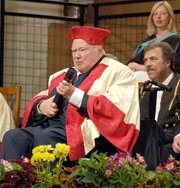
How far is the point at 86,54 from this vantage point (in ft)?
15.2

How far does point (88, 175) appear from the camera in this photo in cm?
327

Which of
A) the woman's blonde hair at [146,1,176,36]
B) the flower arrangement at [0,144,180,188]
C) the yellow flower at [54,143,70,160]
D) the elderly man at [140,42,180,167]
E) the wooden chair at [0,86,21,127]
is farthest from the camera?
the woman's blonde hair at [146,1,176,36]

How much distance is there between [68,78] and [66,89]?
0.06 metres

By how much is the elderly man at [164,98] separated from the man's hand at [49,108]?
0.56 metres

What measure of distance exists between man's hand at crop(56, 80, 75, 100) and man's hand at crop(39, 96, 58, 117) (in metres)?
0.16

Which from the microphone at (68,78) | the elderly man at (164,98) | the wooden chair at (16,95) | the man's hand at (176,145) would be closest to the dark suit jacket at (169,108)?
the elderly man at (164,98)

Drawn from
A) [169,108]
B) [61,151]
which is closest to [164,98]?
[169,108]

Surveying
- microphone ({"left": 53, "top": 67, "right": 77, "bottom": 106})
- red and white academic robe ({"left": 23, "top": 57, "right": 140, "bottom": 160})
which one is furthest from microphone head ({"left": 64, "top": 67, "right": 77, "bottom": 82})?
red and white academic robe ({"left": 23, "top": 57, "right": 140, "bottom": 160})

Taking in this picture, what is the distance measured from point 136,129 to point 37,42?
400cm

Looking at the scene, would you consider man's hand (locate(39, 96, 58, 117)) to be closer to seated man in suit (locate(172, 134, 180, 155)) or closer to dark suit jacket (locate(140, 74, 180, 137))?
dark suit jacket (locate(140, 74, 180, 137))

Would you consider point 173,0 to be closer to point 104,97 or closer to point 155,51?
point 155,51

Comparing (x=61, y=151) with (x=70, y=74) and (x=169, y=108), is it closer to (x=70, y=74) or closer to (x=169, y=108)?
(x=70, y=74)

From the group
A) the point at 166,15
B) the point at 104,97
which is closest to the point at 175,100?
the point at 104,97

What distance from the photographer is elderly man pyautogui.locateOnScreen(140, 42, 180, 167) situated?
4.44m
